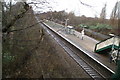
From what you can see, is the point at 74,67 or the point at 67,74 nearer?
the point at 67,74

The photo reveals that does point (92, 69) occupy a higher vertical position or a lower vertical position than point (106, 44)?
lower

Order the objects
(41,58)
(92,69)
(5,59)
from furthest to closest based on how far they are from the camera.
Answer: (41,58) < (92,69) < (5,59)

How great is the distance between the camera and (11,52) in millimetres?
10062

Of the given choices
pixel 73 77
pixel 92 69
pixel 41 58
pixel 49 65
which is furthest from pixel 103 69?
pixel 41 58

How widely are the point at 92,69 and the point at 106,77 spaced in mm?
1352

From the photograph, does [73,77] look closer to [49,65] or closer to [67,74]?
[67,74]

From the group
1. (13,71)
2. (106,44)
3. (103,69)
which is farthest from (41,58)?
(106,44)

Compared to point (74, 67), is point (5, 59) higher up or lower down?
higher up

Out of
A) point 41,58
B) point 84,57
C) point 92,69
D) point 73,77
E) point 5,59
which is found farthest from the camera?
point 84,57

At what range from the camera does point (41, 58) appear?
42.2 ft

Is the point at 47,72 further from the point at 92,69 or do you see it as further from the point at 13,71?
the point at 92,69

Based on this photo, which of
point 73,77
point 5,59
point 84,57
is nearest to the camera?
point 5,59

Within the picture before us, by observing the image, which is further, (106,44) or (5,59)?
(106,44)

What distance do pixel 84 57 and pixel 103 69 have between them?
2.95 meters
